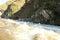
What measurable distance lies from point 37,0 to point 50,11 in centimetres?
967

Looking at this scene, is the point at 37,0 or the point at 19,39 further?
the point at 37,0

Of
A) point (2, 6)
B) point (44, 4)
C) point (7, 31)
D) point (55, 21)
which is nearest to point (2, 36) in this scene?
point (7, 31)

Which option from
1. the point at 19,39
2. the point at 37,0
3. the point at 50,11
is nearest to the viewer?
the point at 19,39

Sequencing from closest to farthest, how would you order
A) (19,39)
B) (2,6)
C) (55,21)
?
(19,39)
(55,21)
(2,6)

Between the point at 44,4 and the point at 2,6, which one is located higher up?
the point at 44,4

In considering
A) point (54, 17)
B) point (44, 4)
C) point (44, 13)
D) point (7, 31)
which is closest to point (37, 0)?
point (44, 4)

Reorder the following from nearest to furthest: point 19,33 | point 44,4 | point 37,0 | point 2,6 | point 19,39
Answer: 1. point 19,39
2. point 19,33
3. point 44,4
4. point 37,0
5. point 2,6

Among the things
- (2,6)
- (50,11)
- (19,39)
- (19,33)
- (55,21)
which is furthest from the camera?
(2,6)

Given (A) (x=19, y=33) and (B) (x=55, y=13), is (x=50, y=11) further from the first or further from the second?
(A) (x=19, y=33)

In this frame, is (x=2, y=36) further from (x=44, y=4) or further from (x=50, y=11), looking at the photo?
(x=44, y=4)

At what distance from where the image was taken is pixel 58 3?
40844 millimetres

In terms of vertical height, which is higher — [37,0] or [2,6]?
[37,0]

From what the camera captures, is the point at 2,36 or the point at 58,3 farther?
the point at 58,3

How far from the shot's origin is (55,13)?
4097cm
